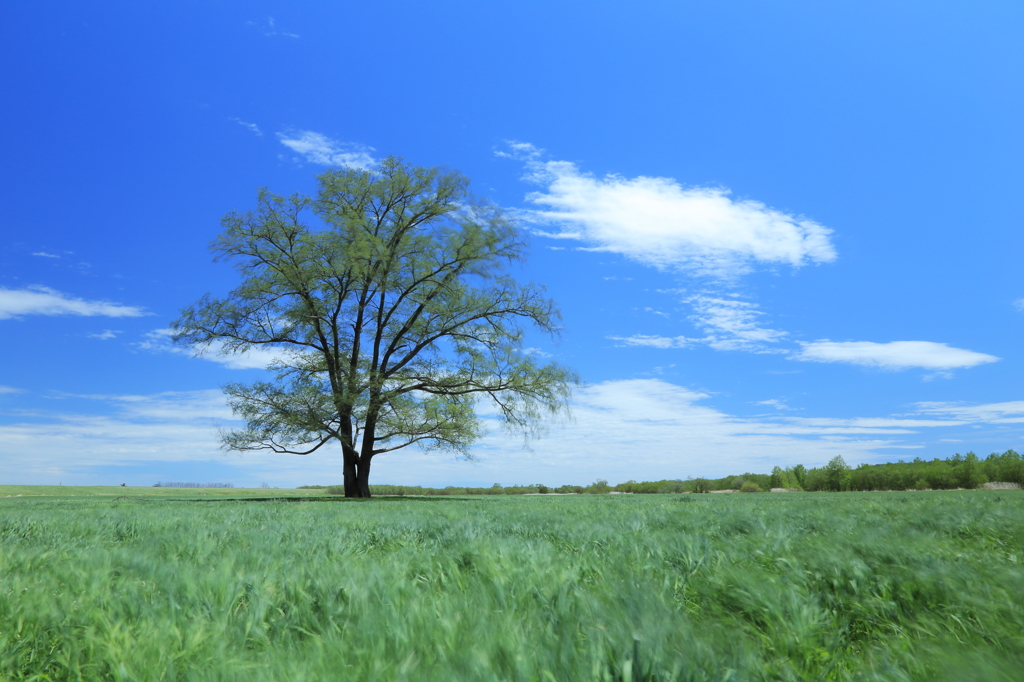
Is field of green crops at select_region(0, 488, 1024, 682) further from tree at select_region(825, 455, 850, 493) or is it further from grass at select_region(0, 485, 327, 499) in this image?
tree at select_region(825, 455, 850, 493)

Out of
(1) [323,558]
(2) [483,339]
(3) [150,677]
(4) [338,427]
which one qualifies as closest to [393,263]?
(2) [483,339]

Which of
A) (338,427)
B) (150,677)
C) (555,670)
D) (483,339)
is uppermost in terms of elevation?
(483,339)

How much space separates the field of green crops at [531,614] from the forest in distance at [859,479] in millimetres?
29055

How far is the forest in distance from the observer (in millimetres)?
29250

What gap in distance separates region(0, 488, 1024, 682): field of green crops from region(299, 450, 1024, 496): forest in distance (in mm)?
29055

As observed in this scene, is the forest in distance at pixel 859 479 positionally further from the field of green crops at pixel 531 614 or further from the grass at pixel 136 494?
the field of green crops at pixel 531 614

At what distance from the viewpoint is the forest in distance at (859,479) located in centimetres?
2925

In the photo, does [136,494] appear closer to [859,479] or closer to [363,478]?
[363,478]

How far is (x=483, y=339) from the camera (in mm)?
28156

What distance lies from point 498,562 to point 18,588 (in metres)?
2.71

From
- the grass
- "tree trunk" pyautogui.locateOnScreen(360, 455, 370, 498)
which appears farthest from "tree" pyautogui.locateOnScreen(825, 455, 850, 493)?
the grass

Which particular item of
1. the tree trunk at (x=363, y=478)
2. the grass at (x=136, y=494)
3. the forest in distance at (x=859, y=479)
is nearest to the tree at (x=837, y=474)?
the forest in distance at (x=859, y=479)

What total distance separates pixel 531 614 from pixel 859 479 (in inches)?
1482

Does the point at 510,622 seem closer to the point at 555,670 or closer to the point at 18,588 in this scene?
the point at 555,670
